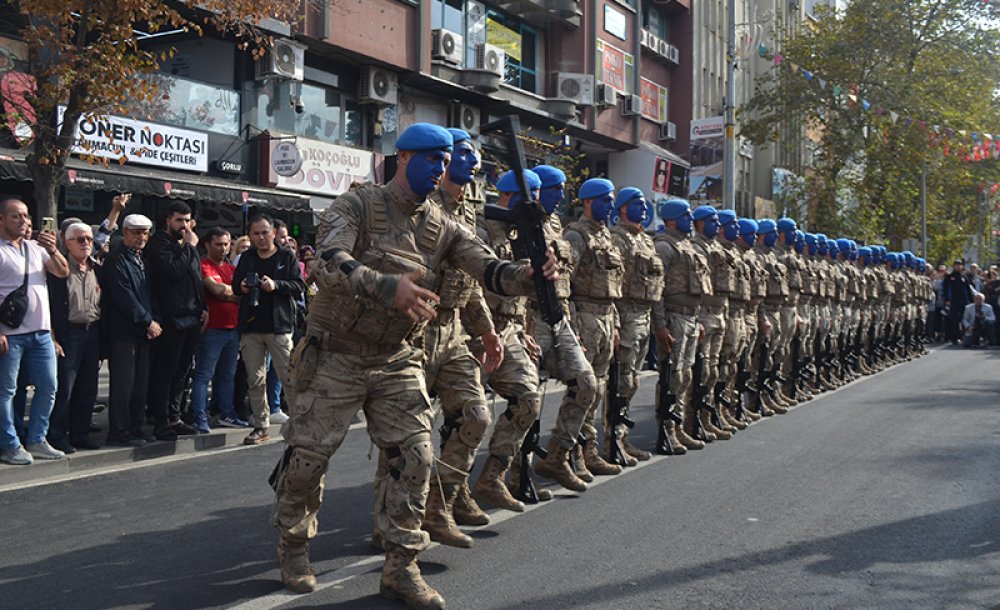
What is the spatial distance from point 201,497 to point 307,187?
14.4 meters

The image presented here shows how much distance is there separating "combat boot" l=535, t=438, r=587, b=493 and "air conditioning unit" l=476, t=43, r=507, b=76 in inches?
765

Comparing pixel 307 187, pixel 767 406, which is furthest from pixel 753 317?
pixel 307 187

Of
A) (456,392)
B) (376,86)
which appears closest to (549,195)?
(456,392)

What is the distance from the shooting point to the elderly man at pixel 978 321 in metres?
28.2

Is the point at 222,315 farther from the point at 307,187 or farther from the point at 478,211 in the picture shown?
the point at 307,187

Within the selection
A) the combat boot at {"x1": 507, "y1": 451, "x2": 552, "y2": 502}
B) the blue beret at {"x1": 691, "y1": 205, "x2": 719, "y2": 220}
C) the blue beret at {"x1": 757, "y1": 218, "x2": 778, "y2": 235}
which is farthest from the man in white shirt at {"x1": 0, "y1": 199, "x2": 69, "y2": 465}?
the blue beret at {"x1": 757, "y1": 218, "x2": 778, "y2": 235}

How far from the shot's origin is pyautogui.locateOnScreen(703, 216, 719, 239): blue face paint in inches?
443

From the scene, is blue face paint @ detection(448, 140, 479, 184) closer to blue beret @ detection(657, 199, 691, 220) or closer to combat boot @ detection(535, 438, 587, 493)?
combat boot @ detection(535, 438, 587, 493)

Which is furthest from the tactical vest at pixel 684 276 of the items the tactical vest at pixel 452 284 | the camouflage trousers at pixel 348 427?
the camouflage trousers at pixel 348 427

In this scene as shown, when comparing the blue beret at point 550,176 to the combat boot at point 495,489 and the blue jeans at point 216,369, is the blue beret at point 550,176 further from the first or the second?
the blue jeans at point 216,369

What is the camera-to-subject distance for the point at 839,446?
1010 cm

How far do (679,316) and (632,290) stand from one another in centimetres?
123

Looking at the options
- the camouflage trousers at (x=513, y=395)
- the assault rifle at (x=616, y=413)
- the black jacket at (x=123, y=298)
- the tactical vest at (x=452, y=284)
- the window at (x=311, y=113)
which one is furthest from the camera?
the window at (x=311, y=113)

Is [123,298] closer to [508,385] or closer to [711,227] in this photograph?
[508,385]
